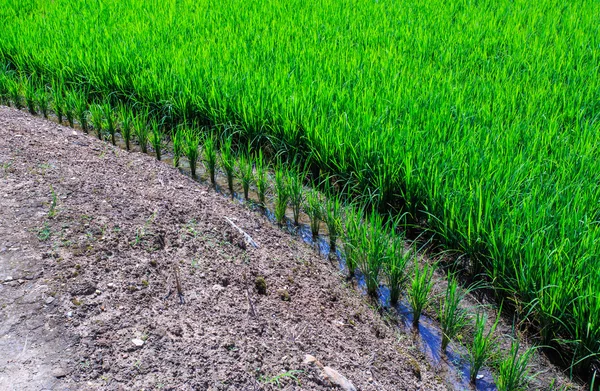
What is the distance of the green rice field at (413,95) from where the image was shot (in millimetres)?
2299

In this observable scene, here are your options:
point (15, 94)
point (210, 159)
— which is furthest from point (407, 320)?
point (15, 94)

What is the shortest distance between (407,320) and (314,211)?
703mm

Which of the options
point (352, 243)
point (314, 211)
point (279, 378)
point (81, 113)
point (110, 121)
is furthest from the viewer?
point (81, 113)

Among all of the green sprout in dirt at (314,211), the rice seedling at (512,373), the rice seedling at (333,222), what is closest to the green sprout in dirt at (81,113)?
the green sprout in dirt at (314,211)

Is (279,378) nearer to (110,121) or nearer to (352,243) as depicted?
(352,243)

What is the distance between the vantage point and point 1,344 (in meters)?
1.88

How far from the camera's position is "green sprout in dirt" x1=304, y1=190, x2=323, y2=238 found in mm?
2723

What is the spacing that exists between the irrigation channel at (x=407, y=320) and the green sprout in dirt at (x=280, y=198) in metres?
0.03

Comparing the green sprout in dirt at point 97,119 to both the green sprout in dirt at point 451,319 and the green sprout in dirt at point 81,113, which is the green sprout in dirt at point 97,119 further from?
the green sprout in dirt at point 451,319

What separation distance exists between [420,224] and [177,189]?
1165mm

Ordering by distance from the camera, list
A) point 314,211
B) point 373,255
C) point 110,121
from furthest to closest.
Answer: point 110,121
point 314,211
point 373,255

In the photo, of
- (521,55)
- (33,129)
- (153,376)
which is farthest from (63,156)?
(521,55)

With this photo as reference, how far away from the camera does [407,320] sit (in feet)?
7.46

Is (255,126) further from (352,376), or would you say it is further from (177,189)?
Answer: (352,376)
